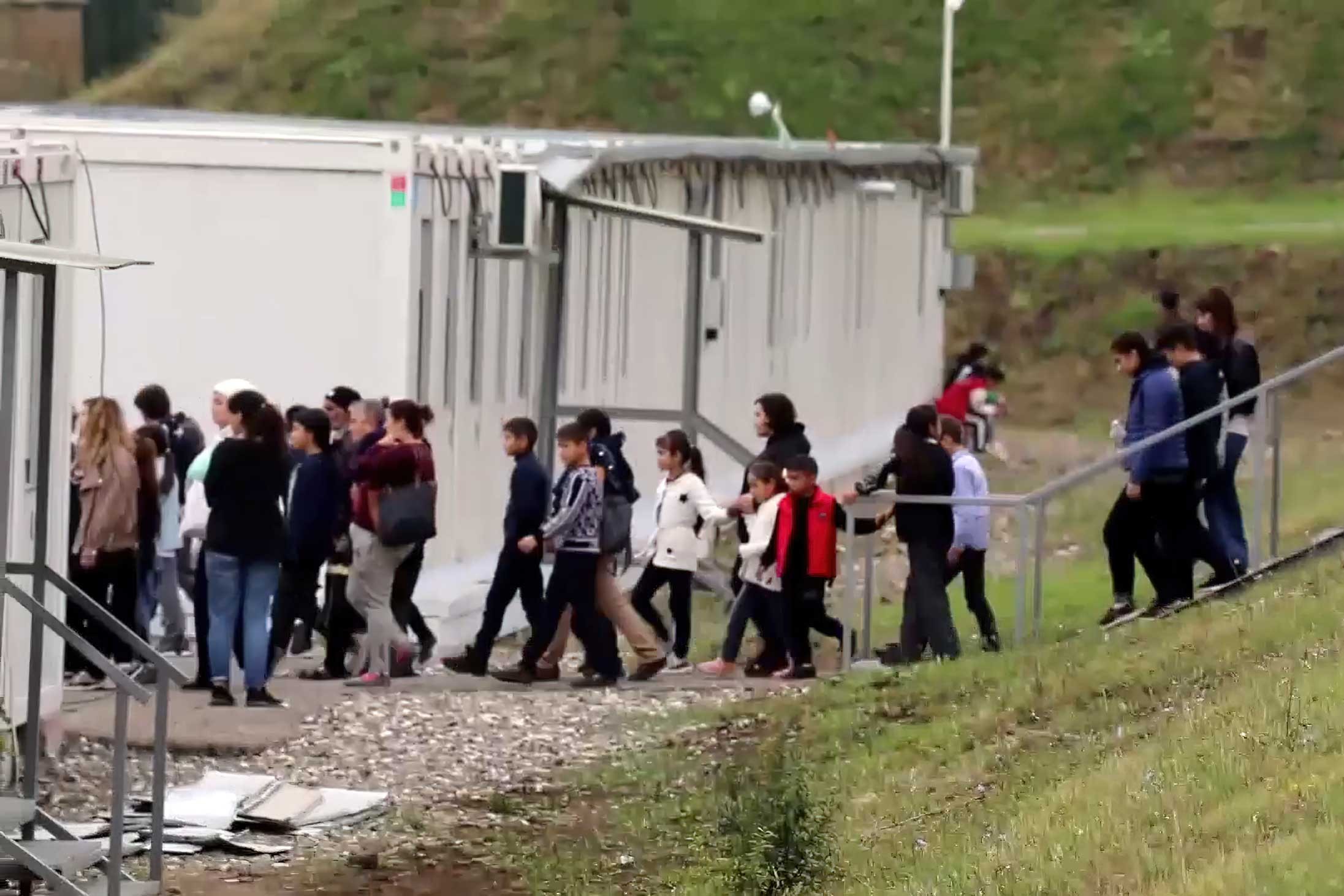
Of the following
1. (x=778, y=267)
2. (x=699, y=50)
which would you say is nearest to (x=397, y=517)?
(x=778, y=267)

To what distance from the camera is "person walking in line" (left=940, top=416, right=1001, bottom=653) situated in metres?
15.4

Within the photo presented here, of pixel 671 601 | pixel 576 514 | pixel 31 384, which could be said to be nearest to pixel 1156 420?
pixel 671 601

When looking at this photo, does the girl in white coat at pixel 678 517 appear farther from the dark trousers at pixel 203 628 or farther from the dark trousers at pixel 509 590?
the dark trousers at pixel 203 628

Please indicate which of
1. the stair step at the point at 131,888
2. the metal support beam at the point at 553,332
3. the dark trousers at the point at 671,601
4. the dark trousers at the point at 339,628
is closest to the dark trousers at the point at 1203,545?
the dark trousers at the point at 671,601

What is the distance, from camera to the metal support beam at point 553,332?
62.1 feet

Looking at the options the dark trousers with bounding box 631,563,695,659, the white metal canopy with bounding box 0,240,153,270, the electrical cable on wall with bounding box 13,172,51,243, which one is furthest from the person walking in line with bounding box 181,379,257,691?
the white metal canopy with bounding box 0,240,153,270

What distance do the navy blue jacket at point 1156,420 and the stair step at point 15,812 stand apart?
6746 mm

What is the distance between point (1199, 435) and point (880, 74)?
38.3m

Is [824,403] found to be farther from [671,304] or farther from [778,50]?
[778,50]

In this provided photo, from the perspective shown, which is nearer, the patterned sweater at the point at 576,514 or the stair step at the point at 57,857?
the stair step at the point at 57,857

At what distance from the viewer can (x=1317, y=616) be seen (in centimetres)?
1237

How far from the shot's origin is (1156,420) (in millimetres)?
14891

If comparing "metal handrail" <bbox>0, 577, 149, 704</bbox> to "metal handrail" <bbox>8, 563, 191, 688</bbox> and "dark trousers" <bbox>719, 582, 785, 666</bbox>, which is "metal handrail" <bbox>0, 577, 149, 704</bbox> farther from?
"dark trousers" <bbox>719, 582, 785, 666</bbox>

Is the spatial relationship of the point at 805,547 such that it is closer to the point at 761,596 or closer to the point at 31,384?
the point at 761,596
